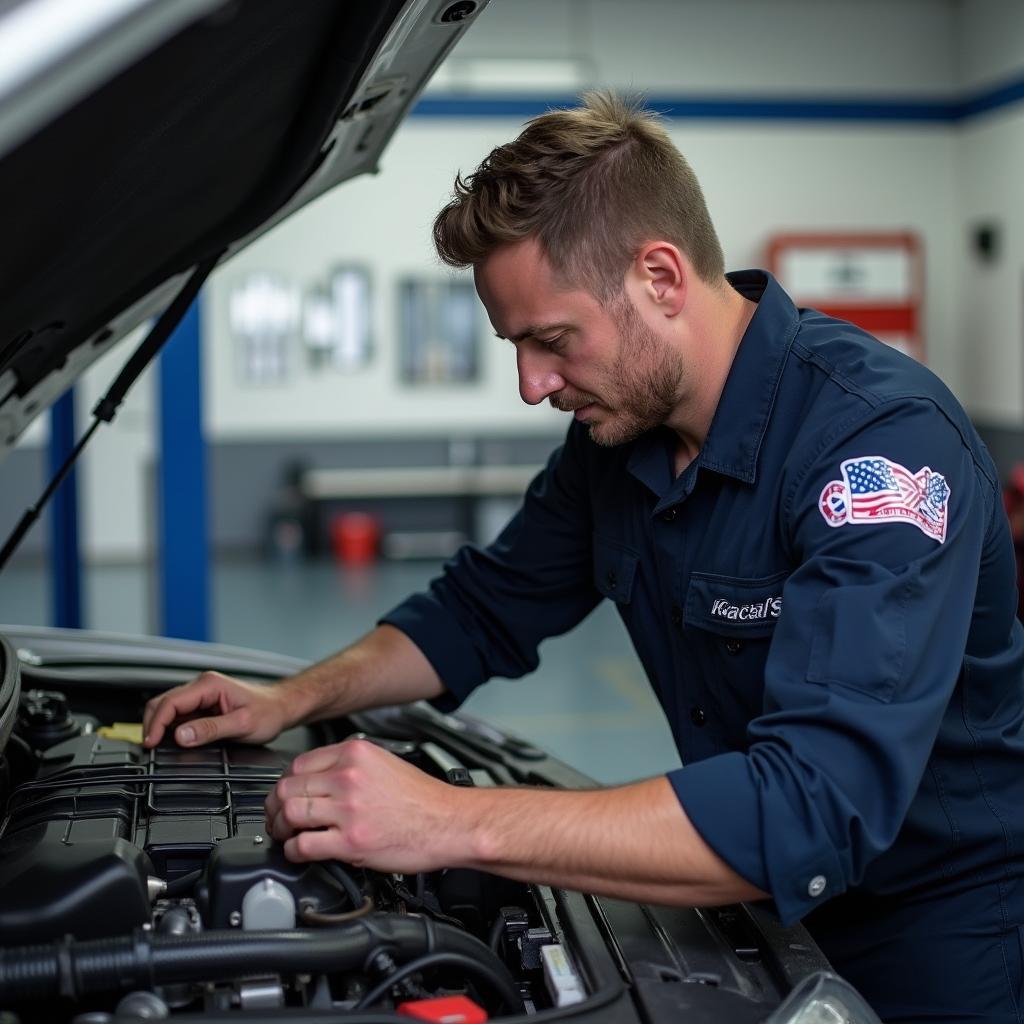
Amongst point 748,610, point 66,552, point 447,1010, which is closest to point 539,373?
point 748,610

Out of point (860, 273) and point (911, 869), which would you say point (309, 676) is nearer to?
point (911, 869)

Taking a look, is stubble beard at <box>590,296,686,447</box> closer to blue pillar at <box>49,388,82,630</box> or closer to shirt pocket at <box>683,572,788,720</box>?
shirt pocket at <box>683,572,788,720</box>

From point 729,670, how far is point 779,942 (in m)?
0.33

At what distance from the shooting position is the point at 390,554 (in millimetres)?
8672

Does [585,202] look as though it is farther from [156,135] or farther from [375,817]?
[375,817]

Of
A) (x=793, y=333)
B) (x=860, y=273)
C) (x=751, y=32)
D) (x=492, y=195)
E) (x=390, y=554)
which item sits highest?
(x=751, y=32)

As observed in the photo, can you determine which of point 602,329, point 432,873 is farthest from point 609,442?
point 432,873

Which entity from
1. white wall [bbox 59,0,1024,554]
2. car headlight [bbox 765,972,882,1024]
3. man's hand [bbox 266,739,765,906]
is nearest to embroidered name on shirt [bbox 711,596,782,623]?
man's hand [bbox 266,739,765,906]

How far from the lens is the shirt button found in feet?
3.62

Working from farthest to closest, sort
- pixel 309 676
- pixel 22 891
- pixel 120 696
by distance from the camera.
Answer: pixel 120 696
pixel 309 676
pixel 22 891

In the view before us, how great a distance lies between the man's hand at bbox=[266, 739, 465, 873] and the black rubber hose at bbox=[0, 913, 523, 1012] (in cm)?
6

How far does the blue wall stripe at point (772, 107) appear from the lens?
8852mm

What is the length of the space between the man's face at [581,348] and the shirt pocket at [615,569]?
0.23 m

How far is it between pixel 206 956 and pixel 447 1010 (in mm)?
199
